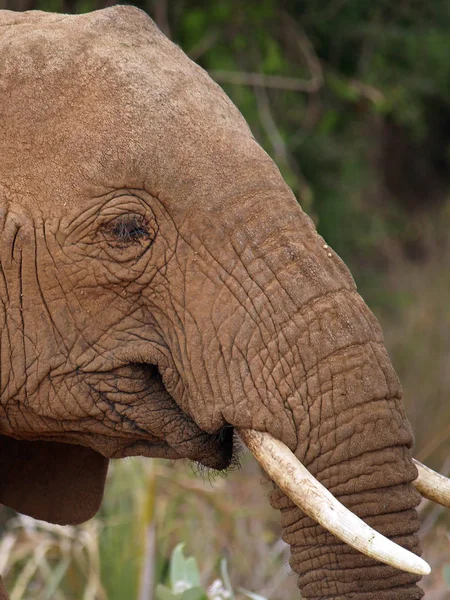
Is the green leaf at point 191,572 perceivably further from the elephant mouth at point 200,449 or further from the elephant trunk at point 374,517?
the elephant trunk at point 374,517

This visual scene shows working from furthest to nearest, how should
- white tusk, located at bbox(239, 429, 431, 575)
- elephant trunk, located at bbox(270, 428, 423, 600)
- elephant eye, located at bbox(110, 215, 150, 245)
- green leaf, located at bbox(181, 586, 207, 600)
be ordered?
1. green leaf, located at bbox(181, 586, 207, 600)
2. elephant eye, located at bbox(110, 215, 150, 245)
3. elephant trunk, located at bbox(270, 428, 423, 600)
4. white tusk, located at bbox(239, 429, 431, 575)

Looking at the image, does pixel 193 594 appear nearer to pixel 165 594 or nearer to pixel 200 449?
pixel 165 594


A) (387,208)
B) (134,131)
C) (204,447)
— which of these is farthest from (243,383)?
(387,208)

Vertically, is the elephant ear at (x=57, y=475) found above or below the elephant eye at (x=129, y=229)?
below

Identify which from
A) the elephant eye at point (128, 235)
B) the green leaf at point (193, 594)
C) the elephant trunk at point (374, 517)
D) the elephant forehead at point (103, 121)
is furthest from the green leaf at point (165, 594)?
the elephant forehead at point (103, 121)

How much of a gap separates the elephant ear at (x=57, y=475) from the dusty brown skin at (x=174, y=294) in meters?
0.44

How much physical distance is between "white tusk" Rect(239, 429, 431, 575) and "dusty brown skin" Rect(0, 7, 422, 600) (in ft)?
0.20

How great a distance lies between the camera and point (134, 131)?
3.04 m

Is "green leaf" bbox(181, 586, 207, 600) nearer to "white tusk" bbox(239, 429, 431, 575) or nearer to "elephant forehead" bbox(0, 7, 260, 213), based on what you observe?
"white tusk" bbox(239, 429, 431, 575)

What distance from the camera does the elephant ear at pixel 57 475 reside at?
3643 millimetres

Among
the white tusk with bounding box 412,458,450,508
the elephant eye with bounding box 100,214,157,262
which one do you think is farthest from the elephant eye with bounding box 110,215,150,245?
the white tusk with bounding box 412,458,450,508

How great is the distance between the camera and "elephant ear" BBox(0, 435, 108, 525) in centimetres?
364

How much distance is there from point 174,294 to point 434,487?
2.81ft

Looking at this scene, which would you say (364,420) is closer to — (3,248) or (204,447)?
(204,447)
